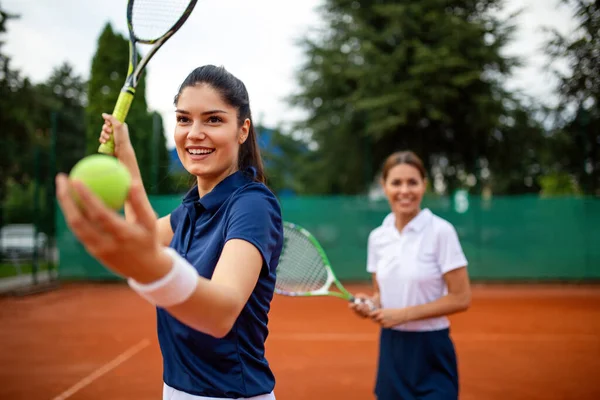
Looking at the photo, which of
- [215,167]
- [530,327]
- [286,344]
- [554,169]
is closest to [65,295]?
[286,344]

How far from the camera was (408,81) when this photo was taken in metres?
16.5

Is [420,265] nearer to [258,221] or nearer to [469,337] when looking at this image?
[258,221]

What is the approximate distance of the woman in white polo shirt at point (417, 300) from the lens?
271cm

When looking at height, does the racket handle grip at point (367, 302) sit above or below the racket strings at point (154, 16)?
below

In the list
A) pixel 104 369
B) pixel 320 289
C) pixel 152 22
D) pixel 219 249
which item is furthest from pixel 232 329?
pixel 104 369

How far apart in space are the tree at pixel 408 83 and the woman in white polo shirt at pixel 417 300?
1293 centimetres

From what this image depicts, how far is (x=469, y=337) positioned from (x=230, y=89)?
643 centimetres

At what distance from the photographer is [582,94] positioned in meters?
6.28

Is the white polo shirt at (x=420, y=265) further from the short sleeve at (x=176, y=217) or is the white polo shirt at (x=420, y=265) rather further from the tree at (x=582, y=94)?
the tree at (x=582, y=94)

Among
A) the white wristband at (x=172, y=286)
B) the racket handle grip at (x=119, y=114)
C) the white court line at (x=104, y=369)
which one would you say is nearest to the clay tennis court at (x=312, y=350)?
the white court line at (x=104, y=369)

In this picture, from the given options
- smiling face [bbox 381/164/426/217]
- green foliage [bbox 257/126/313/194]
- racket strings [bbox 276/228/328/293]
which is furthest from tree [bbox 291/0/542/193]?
smiling face [bbox 381/164/426/217]

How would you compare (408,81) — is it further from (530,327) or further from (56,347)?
(56,347)

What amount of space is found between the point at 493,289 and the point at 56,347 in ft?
29.3

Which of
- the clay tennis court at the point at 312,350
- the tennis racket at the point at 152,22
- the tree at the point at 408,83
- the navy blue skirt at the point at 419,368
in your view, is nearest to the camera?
the tennis racket at the point at 152,22
